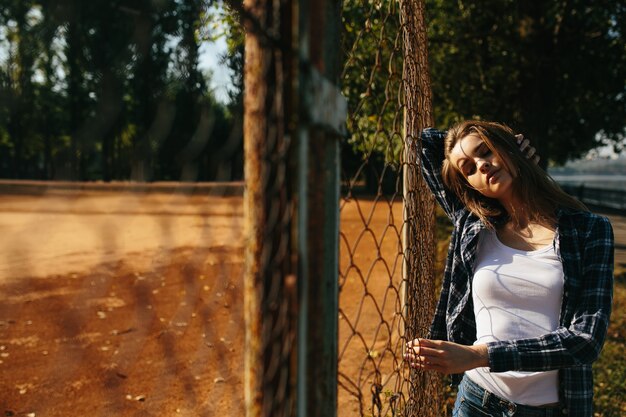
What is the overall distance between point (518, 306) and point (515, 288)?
0.22 feet

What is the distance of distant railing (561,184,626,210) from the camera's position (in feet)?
71.5

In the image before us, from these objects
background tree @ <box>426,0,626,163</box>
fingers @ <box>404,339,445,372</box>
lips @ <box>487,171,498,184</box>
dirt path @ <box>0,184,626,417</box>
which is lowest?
dirt path @ <box>0,184,626,417</box>

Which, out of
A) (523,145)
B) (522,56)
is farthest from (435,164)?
(522,56)

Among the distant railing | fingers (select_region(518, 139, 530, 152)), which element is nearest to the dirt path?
fingers (select_region(518, 139, 530, 152))

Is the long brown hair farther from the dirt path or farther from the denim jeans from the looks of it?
the denim jeans

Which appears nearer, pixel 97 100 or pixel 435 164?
pixel 435 164

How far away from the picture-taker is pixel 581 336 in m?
1.77

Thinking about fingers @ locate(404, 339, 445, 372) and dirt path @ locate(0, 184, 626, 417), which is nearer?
fingers @ locate(404, 339, 445, 372)

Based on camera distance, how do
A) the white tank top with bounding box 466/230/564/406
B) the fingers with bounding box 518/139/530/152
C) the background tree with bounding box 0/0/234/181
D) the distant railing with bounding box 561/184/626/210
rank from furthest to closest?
the distant railing with bounding box 561/184/626/210 → the background tree with bounding box 0/0/234/181 → the fingers with bounding box 518/139/530/152 → the white tank top with bounding box 466/230/564/406

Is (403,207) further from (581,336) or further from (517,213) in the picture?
(581,336)

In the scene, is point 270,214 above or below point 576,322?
above

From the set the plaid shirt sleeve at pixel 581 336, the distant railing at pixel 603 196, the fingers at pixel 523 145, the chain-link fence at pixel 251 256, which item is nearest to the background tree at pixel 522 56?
the chain-link fence at pixel 251 256

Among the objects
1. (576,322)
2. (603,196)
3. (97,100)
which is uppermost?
(97,100)

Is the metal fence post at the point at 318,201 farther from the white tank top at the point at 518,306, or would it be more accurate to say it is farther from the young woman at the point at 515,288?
the white tank top at the point at 518,306
